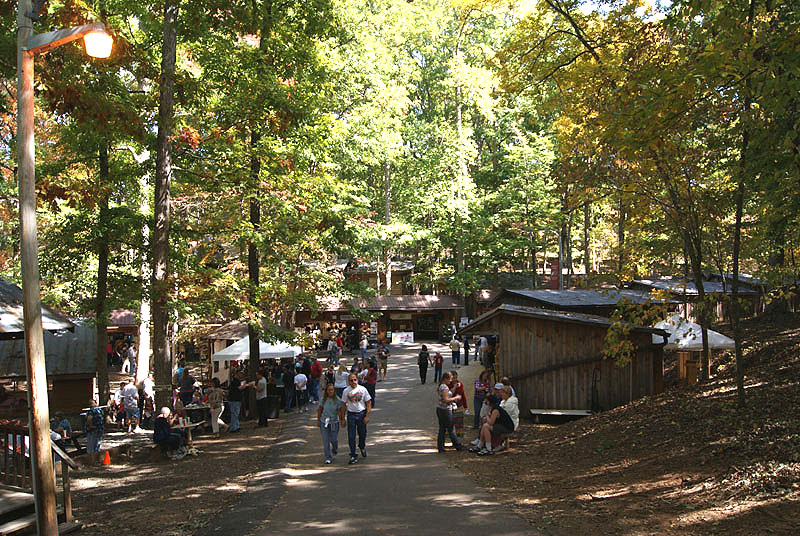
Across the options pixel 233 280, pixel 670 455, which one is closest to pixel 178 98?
pixel 233 280

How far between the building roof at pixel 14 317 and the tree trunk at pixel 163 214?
290 cm

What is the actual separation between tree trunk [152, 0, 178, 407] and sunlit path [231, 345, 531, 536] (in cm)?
375

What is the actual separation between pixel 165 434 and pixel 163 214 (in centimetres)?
501

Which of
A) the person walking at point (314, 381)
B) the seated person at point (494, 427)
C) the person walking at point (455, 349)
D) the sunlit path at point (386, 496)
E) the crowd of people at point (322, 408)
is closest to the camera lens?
the sunlit path at point (386, 496)

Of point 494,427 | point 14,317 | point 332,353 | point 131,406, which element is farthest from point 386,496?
point 332,353

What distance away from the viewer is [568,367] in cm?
1577

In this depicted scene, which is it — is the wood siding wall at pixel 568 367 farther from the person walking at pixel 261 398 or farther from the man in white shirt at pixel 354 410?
the person walking at pixel 261 398

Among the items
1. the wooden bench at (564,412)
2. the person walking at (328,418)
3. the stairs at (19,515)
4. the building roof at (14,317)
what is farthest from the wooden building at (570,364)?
the stairs at (19,515)

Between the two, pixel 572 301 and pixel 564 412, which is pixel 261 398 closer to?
pixel 564 412

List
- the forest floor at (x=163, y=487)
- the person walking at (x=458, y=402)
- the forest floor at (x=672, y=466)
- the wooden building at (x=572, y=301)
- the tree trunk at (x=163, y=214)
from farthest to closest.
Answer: the wooden building at (x=572, y=301) < the person walking at (x=458, y=402) < the tree trunk at (x=163, y=214) < the forest floor at (x=163, y=487) < the forest floor at (x=672, y=466)

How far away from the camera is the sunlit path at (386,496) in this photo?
7.29 m

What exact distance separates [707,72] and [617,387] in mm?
10515

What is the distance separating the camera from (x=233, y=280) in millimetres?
15117

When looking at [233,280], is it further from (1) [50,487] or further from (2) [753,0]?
(2) [753,0]
